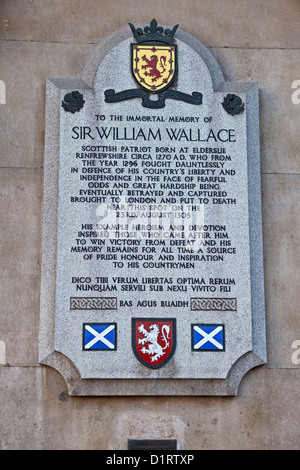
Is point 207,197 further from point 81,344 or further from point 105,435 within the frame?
point 105,435

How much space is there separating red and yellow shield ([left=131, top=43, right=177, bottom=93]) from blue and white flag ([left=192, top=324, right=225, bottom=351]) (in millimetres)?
2761

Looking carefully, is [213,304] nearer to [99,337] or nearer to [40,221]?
[99,337]

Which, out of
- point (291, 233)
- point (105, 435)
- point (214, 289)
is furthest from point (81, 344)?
point (291, 233)

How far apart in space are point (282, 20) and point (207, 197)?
2.54 metres

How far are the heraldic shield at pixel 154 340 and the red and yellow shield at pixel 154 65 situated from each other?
2.66 meters

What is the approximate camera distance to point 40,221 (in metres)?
7.46

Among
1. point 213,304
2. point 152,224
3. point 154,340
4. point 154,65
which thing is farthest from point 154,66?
point 154,340

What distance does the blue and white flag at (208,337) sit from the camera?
703 centimetres

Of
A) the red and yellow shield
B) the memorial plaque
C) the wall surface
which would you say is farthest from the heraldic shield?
the red and yellow shield

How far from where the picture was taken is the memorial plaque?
6.98 meters

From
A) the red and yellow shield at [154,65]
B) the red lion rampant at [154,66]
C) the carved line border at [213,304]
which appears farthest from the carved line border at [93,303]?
the red lion rampant at [154,66]

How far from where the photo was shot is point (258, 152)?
771 cm

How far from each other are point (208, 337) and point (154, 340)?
1.87 feet

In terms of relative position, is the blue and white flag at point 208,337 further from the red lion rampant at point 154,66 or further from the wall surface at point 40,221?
the red lion rampant at point 154,66
